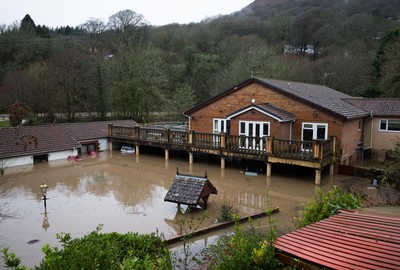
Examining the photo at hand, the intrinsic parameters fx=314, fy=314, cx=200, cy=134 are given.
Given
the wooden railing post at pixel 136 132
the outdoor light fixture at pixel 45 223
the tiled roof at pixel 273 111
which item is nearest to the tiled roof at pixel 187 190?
the outdoor light fixture at pixel 45 223

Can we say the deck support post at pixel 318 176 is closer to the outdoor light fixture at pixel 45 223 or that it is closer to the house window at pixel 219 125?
the house window at pixel 219 125

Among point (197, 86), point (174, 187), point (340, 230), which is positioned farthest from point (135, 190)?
point (197, 86)

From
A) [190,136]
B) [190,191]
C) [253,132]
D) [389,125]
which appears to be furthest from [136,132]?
[389,125]

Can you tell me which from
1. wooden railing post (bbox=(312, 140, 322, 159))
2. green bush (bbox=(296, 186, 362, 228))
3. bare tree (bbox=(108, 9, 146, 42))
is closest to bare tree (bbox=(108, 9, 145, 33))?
bare tree (bbox=(108, 9, 146, 42))

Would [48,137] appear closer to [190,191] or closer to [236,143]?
[236,143]

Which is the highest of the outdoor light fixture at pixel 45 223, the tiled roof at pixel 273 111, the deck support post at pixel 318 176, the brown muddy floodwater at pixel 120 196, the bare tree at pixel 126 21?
the bare tree at pixel 126 21

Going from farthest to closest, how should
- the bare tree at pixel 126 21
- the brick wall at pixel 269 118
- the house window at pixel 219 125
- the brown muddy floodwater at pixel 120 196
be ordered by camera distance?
the bare tree at pixel 126 21 < the house window at pixel 219 125 < the brick wall at pixel 269 118 < the brown muddy floodwater at pixel 120 196

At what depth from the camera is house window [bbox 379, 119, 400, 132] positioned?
67.8 ft

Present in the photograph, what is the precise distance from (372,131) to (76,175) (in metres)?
19.6

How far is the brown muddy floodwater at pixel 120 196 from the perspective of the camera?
10.8 metres

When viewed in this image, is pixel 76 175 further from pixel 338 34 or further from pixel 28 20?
pixel 28 20

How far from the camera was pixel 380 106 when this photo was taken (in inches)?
859

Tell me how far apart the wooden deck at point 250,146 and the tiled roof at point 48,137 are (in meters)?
4.94

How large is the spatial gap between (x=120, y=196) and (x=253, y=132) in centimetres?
867
